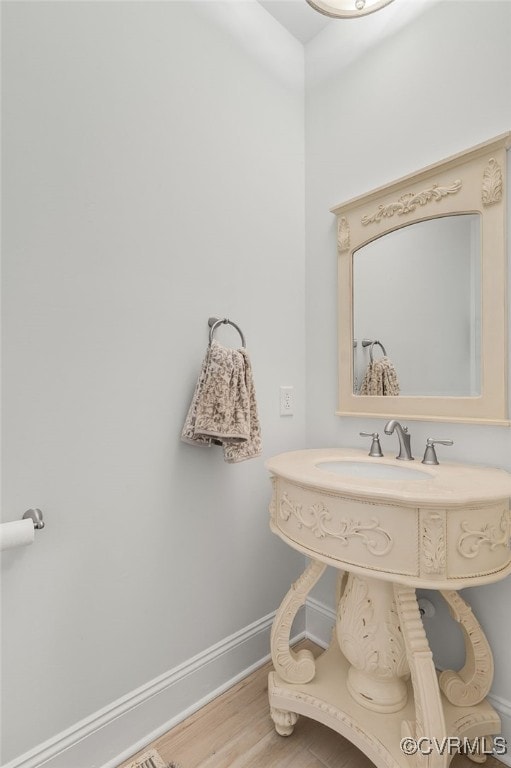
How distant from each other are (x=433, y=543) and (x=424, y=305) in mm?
812

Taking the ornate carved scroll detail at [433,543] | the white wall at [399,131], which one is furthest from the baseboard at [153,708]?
the ornate carved scroll detail at [433,543]

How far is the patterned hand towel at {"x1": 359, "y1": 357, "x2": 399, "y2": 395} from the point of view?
1.39m

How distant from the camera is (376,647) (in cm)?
106

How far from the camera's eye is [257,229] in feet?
4.87

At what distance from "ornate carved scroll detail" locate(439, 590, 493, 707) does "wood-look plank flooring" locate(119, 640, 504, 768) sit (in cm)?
18

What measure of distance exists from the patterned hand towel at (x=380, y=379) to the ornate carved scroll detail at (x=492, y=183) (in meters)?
0.58

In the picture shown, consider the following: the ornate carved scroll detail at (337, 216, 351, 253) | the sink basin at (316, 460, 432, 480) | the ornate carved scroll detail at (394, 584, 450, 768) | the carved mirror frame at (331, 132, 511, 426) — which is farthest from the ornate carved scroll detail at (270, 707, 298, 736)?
the ornate carved scroll detail at (337, 216, 351, 253)

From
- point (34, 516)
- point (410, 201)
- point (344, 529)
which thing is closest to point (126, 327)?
point (34, 516)

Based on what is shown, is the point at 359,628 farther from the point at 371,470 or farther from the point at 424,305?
the point at 424,305

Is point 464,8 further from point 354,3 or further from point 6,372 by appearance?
point 6,372

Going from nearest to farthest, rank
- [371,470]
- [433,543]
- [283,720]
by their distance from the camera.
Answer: [433,543], [283,720], [371,470]

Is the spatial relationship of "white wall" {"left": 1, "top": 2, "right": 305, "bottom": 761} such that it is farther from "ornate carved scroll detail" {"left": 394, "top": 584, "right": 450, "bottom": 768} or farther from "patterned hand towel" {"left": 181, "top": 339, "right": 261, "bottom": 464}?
"ornate carved scroll detail" {"left": 394, "top": 584, "right": 450, "bottom": 768}

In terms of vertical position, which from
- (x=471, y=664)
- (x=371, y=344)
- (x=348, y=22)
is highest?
(x=348, y=22)

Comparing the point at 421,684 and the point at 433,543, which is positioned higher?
the point at 433,543
